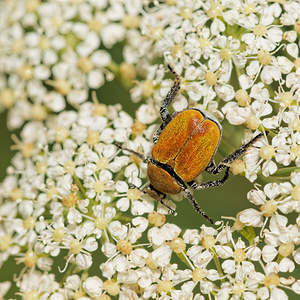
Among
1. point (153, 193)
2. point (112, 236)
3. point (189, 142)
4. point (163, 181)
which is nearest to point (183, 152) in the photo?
point (189, 142)

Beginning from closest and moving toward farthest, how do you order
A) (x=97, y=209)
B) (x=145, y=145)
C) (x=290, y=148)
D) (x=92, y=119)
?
(x=290, y=148) → (x=97, y=209) → (x=145, y=145) → (x=92, y=119)

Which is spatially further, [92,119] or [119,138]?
[92,119]

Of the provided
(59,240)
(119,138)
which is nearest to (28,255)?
(59,240)

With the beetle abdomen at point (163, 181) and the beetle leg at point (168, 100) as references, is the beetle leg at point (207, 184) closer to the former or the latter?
the beetle abdomen at point (163, 181)

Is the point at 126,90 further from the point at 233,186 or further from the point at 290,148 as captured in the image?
the point at 290,148

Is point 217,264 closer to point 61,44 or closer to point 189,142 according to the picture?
point 189,142

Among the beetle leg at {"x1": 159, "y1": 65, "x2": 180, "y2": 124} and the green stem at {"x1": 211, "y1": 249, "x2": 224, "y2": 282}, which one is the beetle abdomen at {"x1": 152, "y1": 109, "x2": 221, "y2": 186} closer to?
the beetle leg at {"x1": 159, "y1": 65, "x2": 180, "y2": 124}

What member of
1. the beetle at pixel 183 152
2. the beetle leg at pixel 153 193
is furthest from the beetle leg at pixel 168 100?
the beetle leg at pixel 153 193

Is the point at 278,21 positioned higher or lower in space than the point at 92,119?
higher
